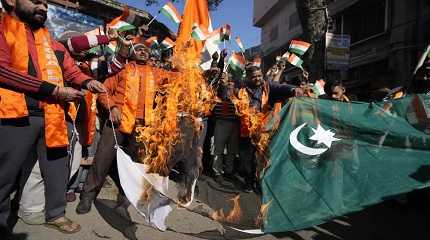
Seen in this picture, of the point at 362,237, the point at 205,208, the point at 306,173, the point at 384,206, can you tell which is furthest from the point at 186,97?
the point at 384,206

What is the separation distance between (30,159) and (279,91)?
3.24 metres

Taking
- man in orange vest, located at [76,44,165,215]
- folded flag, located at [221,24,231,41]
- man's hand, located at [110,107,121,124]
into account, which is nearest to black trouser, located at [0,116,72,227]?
man in orange vest, located at [76,44,165,215]

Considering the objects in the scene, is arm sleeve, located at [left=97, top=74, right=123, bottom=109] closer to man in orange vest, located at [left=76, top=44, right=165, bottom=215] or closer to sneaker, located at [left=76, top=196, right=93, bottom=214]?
man in orange vest, located at [left=76, top=44, right=165, bottom=215]

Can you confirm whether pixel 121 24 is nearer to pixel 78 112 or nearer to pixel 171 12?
pixel 171 12

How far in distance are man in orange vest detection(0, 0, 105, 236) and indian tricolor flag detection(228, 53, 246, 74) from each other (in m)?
3.43

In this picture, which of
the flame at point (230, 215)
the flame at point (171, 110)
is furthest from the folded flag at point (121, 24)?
the flame at point (230, 215)

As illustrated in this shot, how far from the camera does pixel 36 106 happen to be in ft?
10.9

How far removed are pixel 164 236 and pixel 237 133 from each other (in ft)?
10.0

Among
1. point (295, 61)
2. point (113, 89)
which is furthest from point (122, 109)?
point (295, 61)

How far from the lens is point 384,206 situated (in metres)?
5.27

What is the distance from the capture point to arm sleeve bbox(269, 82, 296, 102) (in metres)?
5.32

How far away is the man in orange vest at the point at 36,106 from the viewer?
3.09 meters

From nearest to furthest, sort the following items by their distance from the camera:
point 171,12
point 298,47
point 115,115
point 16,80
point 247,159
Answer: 1. point 16,80
2. point 115,115
3. point 247,159
4. point 171,12
5. point 298,47

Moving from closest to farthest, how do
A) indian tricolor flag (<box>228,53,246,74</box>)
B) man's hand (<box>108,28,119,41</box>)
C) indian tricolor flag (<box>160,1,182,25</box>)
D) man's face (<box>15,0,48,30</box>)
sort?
man's face (<box>15,0,48,30</box>)
man's hand (<box>108,28,119,41</box>)
indian tricolor flag (<box>160,1,182,25</box>)
indian tricolor flag (<box>228,53,246,74</box>)
